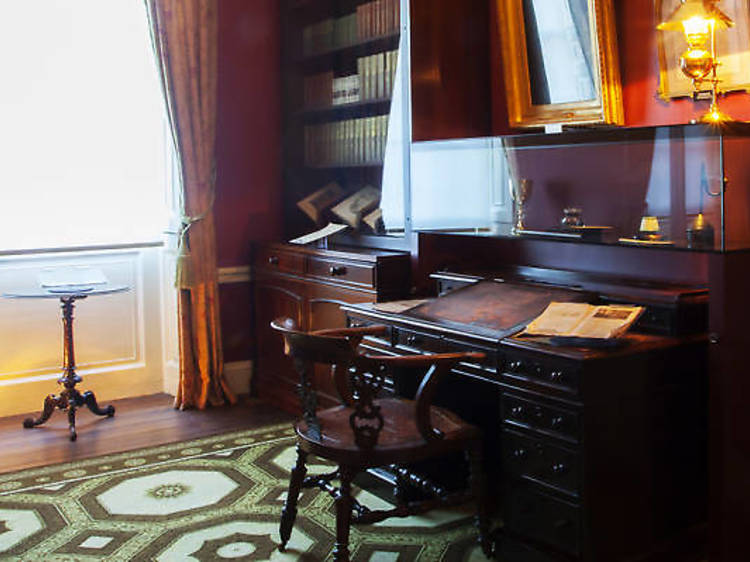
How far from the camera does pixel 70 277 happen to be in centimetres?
480

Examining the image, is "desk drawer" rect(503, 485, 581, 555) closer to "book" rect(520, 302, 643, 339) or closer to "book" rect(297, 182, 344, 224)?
"book" rect(520, 302, 643, 339)

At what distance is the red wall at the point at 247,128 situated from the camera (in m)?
5.35

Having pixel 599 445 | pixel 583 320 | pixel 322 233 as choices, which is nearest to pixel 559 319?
pixel 583 320

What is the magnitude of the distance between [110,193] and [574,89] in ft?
9.51

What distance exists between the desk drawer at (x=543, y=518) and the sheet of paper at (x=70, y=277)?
8.98 feet

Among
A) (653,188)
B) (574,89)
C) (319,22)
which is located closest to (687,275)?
(653,188)

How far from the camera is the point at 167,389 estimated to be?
5574 millimetres

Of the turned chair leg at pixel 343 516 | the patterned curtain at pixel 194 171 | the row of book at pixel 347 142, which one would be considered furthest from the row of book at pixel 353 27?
the turned chair leg at pixel 343 516

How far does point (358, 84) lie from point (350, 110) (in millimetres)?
184

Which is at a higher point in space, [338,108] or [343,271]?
[338,108]

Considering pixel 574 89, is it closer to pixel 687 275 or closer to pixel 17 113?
pixel 687 275

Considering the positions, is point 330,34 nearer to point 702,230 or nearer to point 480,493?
point 702,230

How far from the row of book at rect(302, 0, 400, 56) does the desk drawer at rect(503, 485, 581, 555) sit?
2502mm

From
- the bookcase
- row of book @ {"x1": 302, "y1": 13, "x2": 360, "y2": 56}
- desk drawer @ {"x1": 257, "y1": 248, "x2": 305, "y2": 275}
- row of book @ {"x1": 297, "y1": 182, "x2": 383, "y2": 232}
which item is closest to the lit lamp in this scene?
the bookcase
